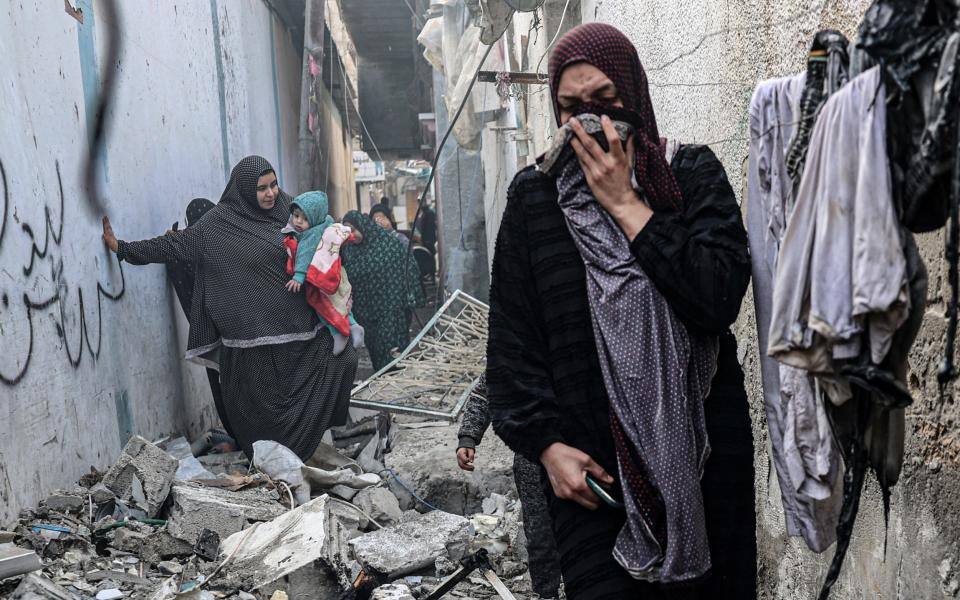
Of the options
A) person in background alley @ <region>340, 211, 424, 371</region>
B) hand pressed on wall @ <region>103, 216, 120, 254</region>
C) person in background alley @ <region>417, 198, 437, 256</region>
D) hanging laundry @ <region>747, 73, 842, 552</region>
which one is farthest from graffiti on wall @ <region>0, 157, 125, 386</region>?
person in background alley @ <region>417, 198, 437, 256</region>

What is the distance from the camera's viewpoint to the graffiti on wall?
154 inches

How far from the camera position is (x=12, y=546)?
340 cm

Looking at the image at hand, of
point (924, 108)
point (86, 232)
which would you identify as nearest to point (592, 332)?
point (924, 108)

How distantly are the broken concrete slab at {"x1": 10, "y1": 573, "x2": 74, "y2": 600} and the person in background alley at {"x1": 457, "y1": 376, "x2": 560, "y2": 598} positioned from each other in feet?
4.63

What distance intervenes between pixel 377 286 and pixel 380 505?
4.35 meters

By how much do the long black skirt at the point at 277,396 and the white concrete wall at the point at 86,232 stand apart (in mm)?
529

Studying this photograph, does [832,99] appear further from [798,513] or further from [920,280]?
[798,513]

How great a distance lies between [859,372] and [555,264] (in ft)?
1.97

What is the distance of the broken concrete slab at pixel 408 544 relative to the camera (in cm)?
381

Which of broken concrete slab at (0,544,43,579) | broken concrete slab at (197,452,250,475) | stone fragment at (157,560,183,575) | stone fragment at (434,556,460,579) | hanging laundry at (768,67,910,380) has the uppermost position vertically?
hanging laundry at (768,67,910,380)

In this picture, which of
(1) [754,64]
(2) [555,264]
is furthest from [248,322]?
(2) [555,264]

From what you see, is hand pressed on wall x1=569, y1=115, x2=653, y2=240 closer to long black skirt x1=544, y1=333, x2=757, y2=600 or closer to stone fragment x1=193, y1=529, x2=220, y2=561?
long black skirt x1=544, y1=333, x2=757, y2=600

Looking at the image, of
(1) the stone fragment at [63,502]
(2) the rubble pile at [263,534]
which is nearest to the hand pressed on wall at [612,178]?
(2) the rubble pile at [263,534]

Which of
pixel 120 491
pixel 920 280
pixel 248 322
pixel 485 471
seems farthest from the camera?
pixel 248 322
